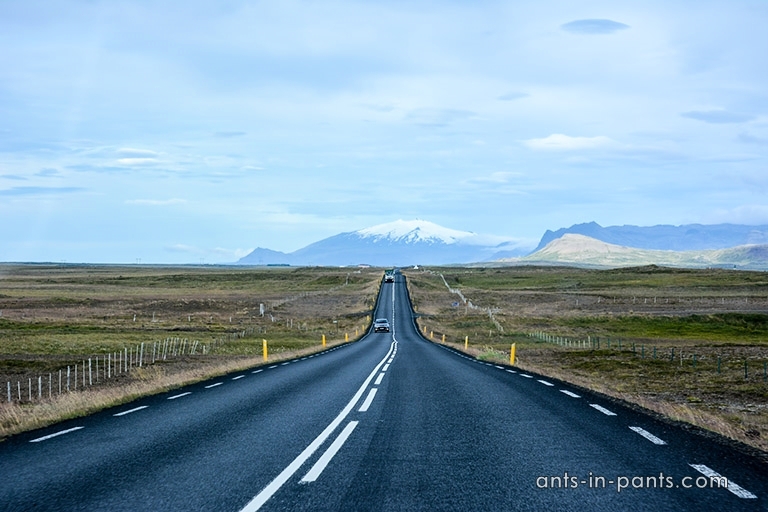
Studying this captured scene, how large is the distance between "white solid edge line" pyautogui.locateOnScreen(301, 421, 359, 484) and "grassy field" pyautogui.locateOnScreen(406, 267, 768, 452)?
5.73m

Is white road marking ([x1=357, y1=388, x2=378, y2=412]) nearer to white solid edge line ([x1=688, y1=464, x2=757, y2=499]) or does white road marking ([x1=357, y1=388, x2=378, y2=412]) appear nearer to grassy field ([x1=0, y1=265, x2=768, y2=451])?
grassy field ([x1=0, y1=265, x2=768, y2=451])

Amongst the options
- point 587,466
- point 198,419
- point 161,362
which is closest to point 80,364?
→ point 161,362

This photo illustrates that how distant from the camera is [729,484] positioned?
6.96 meters

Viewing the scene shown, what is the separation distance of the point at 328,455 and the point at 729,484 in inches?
181

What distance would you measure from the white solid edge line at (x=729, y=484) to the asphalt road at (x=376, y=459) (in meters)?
0.02

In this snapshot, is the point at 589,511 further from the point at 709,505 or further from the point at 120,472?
the point at 120,472

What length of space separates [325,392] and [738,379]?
18.5 m

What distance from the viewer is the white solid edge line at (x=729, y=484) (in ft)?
21.5

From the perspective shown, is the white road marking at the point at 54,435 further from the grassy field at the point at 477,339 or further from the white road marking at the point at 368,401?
the white road marking at the point at 368,401

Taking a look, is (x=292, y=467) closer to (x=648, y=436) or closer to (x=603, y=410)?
(x=648, y=436)

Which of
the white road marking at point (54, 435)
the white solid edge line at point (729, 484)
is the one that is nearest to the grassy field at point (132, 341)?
the white road marking at point (54, 435)

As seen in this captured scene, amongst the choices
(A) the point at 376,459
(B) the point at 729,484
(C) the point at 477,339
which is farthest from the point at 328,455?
(C) the point at 477,339

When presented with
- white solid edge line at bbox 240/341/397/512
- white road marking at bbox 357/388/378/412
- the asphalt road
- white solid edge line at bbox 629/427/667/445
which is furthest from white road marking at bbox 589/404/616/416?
white solid edge line at bbox 240/341/397/512

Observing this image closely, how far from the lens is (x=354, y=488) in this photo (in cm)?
706
